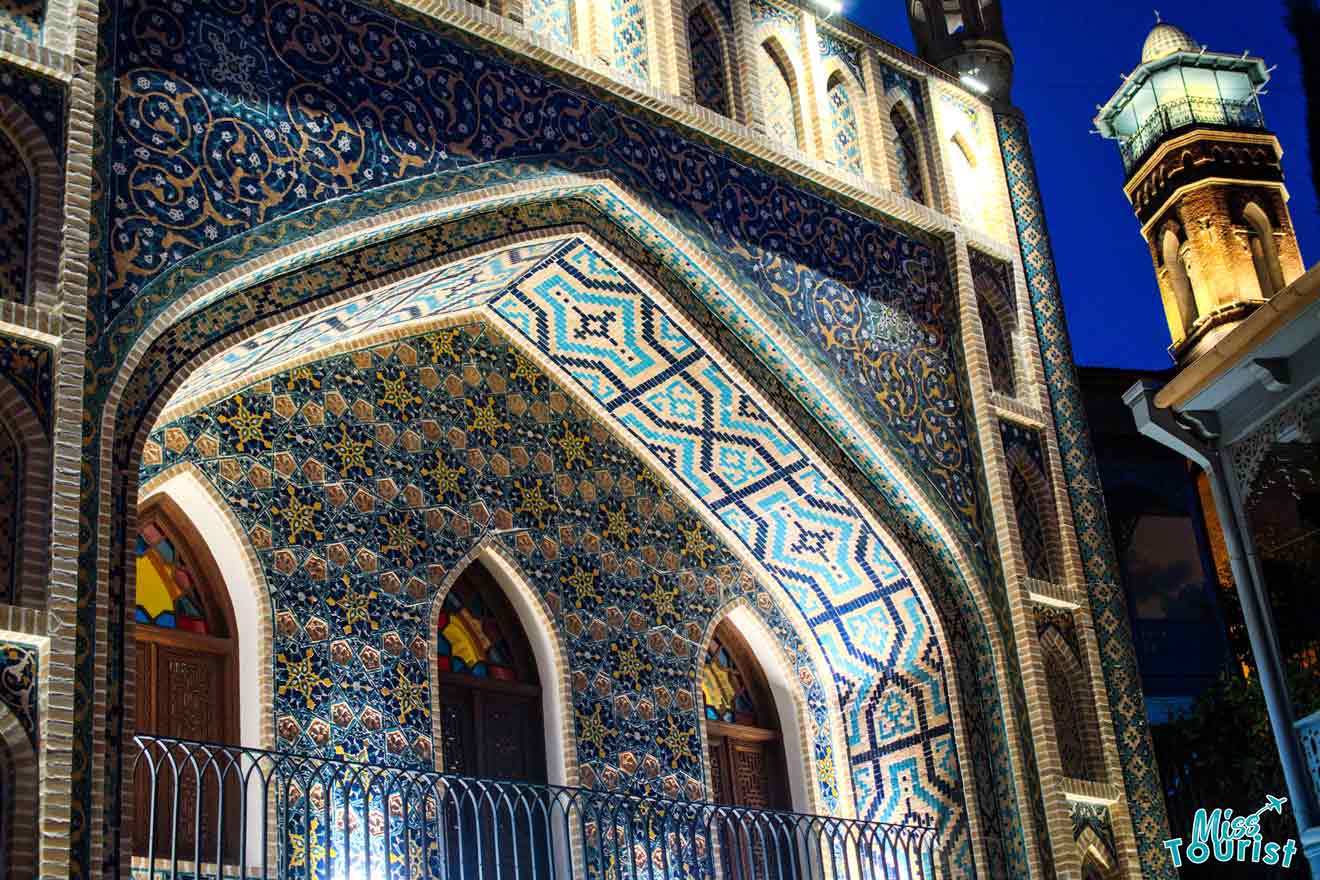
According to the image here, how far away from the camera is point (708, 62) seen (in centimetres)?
854

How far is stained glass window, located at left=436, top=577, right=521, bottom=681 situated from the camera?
7.70 meters

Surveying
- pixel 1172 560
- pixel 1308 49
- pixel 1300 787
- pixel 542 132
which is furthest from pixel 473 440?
pixel 1308 49

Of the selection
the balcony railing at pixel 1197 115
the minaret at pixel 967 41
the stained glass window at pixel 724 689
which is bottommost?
the stained glass window at pixel 724 689

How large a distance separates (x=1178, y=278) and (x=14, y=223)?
10027 mm

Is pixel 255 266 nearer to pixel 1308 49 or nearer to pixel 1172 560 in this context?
pixel 1172 560

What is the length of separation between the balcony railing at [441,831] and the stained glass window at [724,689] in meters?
0.54

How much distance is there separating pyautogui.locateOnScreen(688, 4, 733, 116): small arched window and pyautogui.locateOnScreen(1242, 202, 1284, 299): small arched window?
6.12 m

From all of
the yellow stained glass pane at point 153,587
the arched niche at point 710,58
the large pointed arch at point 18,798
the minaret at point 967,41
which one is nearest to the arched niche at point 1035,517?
the arched niche at point 710,58

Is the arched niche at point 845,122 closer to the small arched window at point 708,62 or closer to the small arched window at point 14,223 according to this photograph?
the small arched window at point 708,62

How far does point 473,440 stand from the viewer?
8.05 m

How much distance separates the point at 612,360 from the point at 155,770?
321 cm

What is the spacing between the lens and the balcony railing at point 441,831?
250 inches

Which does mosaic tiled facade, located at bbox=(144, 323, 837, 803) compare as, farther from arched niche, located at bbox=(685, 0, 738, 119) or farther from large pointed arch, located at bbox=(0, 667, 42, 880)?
large pointed arch, located at bbox=(0, 667, 42, 880)

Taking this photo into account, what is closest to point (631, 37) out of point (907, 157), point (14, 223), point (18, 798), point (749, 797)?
point (907, 157)
